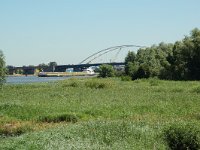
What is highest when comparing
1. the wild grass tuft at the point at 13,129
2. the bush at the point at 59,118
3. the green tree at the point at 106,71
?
the green tree at the point at 106,71

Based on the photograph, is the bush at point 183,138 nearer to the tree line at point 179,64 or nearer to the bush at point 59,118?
the bush at point 59,118

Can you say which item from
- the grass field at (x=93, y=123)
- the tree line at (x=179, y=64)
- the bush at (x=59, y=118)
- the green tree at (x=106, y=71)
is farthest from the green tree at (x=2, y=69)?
the green tree at (x=106, y=71)

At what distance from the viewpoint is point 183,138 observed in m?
16.6

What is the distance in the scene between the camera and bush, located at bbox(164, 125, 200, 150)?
16.4 meters

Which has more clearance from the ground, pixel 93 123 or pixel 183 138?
pixel 93 123

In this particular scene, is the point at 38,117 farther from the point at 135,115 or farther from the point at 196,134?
the point at 196,134

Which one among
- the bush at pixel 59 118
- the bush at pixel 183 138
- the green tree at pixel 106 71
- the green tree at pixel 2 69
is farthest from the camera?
the green tree at pixel 106 71

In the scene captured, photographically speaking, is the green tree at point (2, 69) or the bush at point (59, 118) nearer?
the bush at point (59, 118)

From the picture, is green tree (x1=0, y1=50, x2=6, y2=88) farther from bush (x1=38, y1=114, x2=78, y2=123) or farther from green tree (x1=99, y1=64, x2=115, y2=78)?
green tree (x1=99, y1=64, x2=115, y2=78)

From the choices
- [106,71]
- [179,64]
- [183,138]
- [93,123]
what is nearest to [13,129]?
[93,123]

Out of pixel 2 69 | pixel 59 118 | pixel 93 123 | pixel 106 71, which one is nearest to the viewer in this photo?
pixel 93 123

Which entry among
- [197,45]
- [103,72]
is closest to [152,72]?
[197,45]

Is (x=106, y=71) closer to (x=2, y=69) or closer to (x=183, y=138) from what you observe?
(x=2, y=69)

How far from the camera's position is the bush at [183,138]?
1641 cm
